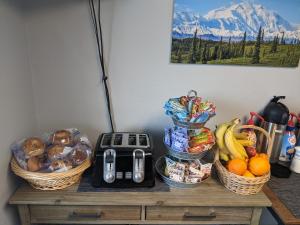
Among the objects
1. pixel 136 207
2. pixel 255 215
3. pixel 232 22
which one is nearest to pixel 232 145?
pixel 255 215

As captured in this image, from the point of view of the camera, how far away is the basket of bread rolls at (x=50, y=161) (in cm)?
103

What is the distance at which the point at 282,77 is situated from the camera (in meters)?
1.37

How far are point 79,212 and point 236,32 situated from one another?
121 cm

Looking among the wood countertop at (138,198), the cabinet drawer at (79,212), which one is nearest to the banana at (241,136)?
the wood countertop at (138,198)

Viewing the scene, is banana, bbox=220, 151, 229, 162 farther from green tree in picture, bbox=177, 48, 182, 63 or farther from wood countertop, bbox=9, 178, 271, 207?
green tree in picture, bbox=177, 48, 182, 63

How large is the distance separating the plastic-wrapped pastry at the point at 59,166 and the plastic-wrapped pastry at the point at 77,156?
1.3 inches

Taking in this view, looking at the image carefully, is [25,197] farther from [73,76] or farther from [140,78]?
[140,78]

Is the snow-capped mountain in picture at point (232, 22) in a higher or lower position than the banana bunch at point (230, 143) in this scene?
higher

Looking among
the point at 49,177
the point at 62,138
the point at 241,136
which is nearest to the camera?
the point at 49,177

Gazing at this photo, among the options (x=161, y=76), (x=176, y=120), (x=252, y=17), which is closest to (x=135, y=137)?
(x=176, y=120)

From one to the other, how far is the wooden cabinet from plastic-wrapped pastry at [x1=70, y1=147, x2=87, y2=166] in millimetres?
121

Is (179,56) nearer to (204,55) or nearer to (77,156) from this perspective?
(204,55)

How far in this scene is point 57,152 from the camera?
1078 millimetres

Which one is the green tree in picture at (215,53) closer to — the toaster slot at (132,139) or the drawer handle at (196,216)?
the toaster slot at (132,139)
